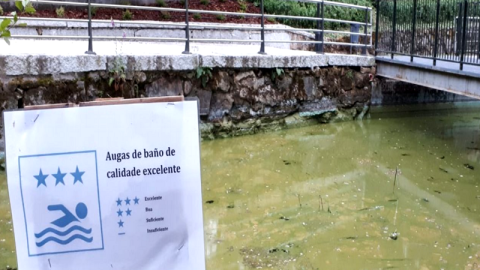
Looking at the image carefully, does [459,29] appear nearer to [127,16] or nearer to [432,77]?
[432,77]

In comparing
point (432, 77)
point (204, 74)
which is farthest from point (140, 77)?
point (432, 77)

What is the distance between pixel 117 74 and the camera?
23.2 ft

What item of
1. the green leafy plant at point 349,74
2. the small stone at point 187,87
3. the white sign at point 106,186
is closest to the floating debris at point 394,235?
the white sign at point 106,186

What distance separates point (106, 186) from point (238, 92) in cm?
603

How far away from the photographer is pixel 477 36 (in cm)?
768

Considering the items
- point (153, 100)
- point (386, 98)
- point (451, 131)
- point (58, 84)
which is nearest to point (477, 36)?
point (451, 131)

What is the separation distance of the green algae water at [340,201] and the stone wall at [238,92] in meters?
0.39

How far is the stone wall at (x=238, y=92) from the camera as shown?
6684 millimetres

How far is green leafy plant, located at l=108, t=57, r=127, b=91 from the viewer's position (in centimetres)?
704

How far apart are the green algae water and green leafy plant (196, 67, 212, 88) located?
0.95 meters

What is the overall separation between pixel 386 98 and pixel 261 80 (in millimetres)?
3387

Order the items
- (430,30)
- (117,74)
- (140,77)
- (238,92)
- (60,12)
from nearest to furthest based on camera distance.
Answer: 1. (117,74)
2. (140,77)
3. (238,92)
4. (430,30)
5. (60,12)

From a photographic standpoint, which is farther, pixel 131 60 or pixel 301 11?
pixel 301 11

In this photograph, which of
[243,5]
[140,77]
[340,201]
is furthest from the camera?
[243,5]
